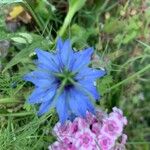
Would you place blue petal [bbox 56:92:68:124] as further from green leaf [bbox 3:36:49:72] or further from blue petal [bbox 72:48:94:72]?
green leaf [bbox 3:36:49:72]

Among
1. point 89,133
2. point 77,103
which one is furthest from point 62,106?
point 89,133

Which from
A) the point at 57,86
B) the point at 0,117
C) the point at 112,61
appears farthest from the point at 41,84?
the point at 112,61

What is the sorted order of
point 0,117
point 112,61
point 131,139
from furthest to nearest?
point 131,139, point 112,61, point 0,117

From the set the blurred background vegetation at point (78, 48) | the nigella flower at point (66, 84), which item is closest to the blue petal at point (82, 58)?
the nigella flower at point (66, 84)

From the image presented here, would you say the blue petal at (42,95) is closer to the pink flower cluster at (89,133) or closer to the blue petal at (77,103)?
the blue petal at (77,103)

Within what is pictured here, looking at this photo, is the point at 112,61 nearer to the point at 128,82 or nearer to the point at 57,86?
the point at 128,82

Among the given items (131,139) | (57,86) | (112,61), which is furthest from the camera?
(131,139)

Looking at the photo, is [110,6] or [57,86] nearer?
[57,86]
